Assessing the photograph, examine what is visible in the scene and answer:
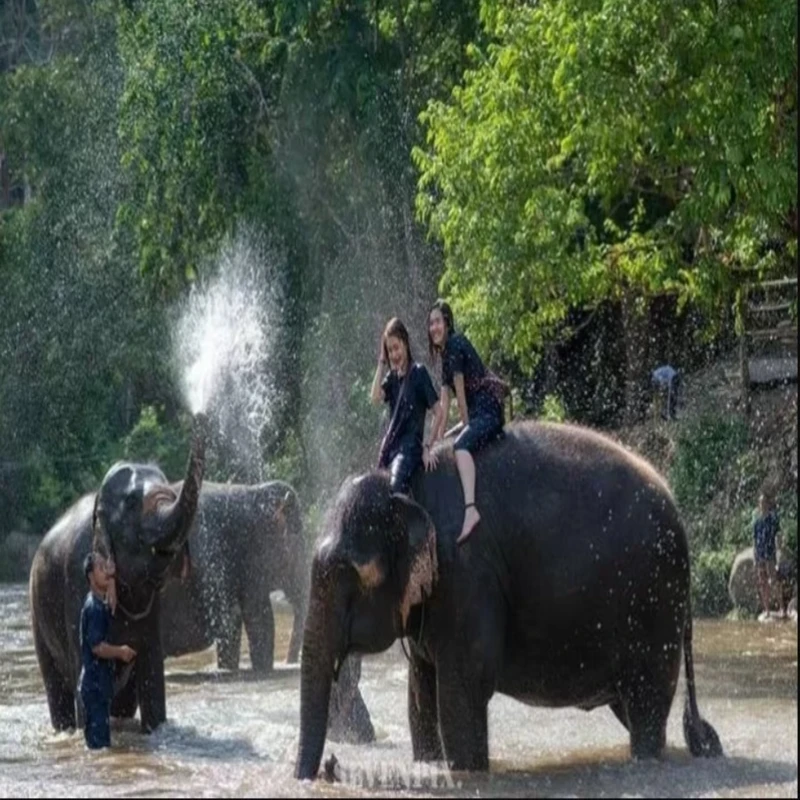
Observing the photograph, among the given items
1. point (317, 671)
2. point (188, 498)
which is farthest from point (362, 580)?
point (188, 498)

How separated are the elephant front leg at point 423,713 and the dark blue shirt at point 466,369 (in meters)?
1.26

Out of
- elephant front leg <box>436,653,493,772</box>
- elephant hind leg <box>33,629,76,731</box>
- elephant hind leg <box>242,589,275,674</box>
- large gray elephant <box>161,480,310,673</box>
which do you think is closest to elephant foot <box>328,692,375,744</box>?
elephant front leg <box>436,653,493,772</box>

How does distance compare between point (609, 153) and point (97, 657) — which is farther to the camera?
point (609, 153)

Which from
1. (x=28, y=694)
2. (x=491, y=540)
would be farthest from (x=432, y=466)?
(x=28, y=694)

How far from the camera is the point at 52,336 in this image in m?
38.8

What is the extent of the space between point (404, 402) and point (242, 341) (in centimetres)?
2047

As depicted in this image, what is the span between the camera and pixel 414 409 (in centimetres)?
1096

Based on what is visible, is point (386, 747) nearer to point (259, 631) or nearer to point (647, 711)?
point (647, 711)

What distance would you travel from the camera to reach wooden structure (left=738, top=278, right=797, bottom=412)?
76.6ft

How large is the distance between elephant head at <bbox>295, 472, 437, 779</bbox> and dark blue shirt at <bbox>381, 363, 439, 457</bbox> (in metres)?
0.34

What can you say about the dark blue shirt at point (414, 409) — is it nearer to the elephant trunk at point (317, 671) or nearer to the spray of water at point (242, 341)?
the elephant trunk at point (317, 671)

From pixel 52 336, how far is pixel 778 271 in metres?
19.9

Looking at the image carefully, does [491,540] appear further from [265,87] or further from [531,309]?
[265,87]

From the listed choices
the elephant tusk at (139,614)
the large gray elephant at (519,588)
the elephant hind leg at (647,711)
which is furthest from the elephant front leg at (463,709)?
the elephant tusk at (139,614)
